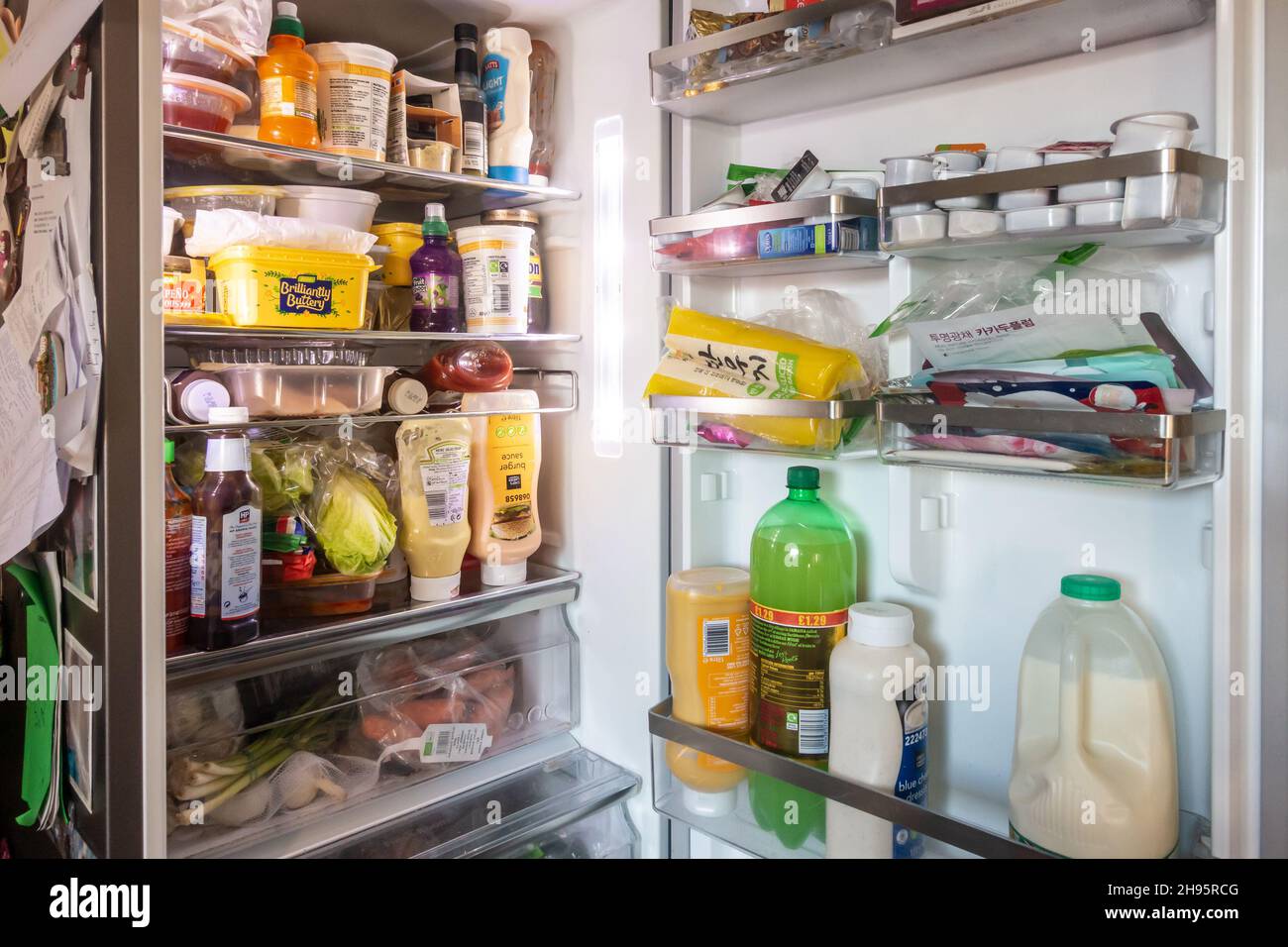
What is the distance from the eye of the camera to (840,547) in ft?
3.74

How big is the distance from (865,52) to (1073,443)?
1.67 ft

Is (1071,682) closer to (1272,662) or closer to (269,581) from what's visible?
(1272,662)

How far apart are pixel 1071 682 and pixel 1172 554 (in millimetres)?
187

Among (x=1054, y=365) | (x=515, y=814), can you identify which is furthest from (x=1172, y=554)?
(x=515, y=814)

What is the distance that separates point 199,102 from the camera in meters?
1.16

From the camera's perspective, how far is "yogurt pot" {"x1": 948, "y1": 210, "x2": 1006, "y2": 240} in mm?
887

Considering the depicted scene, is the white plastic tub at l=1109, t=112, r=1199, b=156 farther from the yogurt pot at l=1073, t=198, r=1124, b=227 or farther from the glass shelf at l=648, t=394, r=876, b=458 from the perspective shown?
the glass shelf at l=648, t=394, r=876, b=458

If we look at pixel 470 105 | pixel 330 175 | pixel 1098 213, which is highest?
pixel 470 105

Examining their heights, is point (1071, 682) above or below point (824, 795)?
above

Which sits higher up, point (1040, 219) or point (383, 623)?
point (1040, 219)

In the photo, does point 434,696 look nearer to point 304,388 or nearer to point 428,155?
point 304,388

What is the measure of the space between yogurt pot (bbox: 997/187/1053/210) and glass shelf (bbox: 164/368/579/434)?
814mm

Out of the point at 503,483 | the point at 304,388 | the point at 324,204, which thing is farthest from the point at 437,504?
the point at 324,204

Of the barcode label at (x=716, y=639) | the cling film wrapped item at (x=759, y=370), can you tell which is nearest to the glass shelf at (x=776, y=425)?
the cling film wrapped item at (x=759, y=370)
